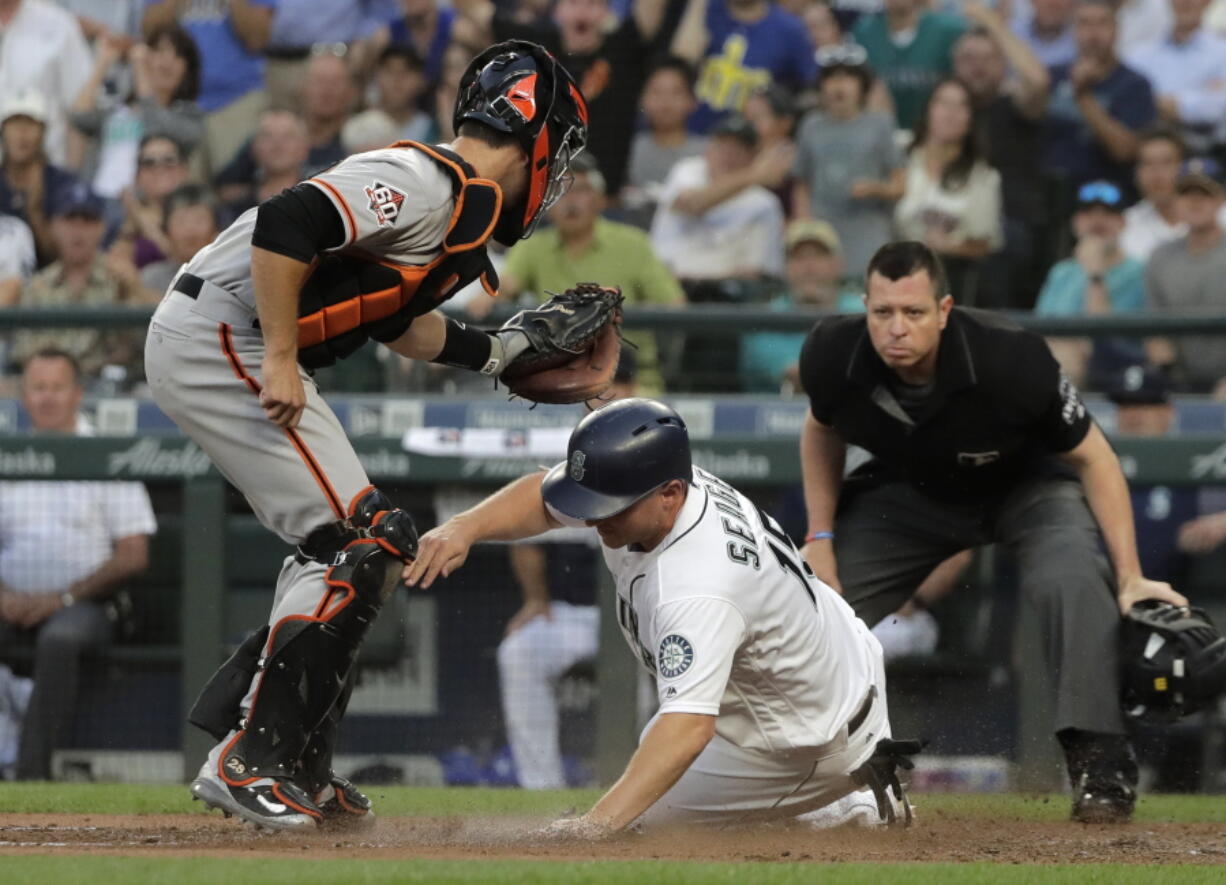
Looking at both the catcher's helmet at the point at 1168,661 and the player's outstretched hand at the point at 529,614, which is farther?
the player's outstretched hand at the point at 529,614

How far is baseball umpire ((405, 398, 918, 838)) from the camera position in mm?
3961

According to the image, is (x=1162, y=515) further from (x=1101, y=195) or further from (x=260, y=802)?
(x=260, y=802)

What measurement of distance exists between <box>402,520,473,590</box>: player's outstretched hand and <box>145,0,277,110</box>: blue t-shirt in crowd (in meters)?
6.81

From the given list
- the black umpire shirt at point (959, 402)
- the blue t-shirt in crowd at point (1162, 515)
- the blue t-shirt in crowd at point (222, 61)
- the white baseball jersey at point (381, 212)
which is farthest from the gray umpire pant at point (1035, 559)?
the blue t-shirt in crowd at point (222, 61)

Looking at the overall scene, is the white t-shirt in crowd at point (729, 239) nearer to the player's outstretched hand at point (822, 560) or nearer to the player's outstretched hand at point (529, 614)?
the player's outstretched hand at point (529, 614)

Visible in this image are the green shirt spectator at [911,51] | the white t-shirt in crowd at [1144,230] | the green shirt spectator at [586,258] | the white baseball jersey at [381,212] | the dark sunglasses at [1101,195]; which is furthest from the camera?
the green shirt spectator at [911,51]

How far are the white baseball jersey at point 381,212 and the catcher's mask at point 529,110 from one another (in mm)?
238

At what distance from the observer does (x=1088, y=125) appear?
9633mm

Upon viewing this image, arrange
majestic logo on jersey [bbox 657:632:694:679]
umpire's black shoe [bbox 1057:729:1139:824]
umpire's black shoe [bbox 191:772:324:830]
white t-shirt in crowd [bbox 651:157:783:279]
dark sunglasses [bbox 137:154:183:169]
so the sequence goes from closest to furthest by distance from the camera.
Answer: majestic logo on jersey [bbox 657:632:694:679] < umpire's black shoe [bbox 191:772:324:830] < umpire's black shoe [bbox 1057:729:1139:824] < white t-shirt in crowd [bbox 651:157:783:279] < dark sunglasses [bbox 137:154:183:169]

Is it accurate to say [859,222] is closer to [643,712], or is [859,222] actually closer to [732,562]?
[643,712]

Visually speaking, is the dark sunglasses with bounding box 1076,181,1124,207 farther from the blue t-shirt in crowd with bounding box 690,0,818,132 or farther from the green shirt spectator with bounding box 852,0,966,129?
the blue t-shirt in crowd with bounding box 690,0,818,132

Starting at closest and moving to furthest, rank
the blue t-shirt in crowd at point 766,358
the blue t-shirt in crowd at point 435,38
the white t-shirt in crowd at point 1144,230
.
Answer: the blue t-shirt in crowd at point 766,358, the white t-shirt in crowd at point 1144,230, the blue t-shirt in crowd at point 435,38

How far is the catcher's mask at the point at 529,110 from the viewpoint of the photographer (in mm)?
4414

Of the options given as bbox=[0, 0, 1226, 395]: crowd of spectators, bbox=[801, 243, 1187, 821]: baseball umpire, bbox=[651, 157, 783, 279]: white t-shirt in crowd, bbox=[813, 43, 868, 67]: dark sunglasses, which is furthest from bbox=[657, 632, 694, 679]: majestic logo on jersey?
bbox=[813, 43, 868, 67]: dark sunglasses
